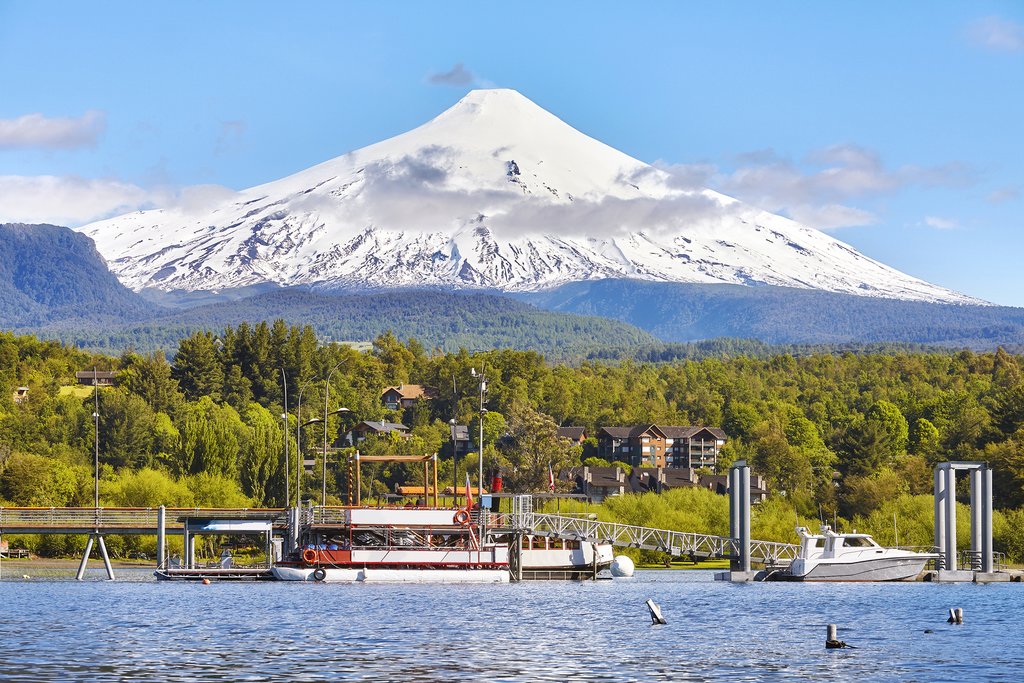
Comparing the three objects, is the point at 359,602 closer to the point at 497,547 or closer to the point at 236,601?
the point at 236,601

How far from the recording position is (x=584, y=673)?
40406 millimetres

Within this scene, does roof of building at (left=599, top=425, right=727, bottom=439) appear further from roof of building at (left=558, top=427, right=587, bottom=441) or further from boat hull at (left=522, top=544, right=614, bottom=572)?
boat hull at (left=522, top=544, right=614, bottom=572)

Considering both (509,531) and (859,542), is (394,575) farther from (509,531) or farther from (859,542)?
(859,542)

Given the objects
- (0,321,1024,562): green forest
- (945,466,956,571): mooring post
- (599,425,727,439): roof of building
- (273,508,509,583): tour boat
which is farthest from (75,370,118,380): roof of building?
(945,466,956,571): mooring post

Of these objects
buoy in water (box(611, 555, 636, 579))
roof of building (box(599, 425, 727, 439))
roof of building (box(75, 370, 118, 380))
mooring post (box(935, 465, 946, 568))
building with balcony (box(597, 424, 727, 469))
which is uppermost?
roof of building (box(75, 370, 118, 380))

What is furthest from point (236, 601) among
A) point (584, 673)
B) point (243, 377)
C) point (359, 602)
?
point (243, 377)

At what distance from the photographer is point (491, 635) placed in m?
50.4

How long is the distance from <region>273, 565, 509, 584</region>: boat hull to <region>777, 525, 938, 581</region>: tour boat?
15.8 m

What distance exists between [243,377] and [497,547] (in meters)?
99.4

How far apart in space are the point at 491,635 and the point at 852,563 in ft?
133

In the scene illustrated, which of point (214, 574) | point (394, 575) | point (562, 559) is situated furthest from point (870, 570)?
point (214, 574)

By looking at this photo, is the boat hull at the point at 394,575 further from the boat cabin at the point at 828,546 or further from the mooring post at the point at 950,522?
the mooring post at the point at 950,522

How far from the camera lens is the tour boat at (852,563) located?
86188 millimetres

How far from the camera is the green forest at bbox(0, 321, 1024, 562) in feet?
375
